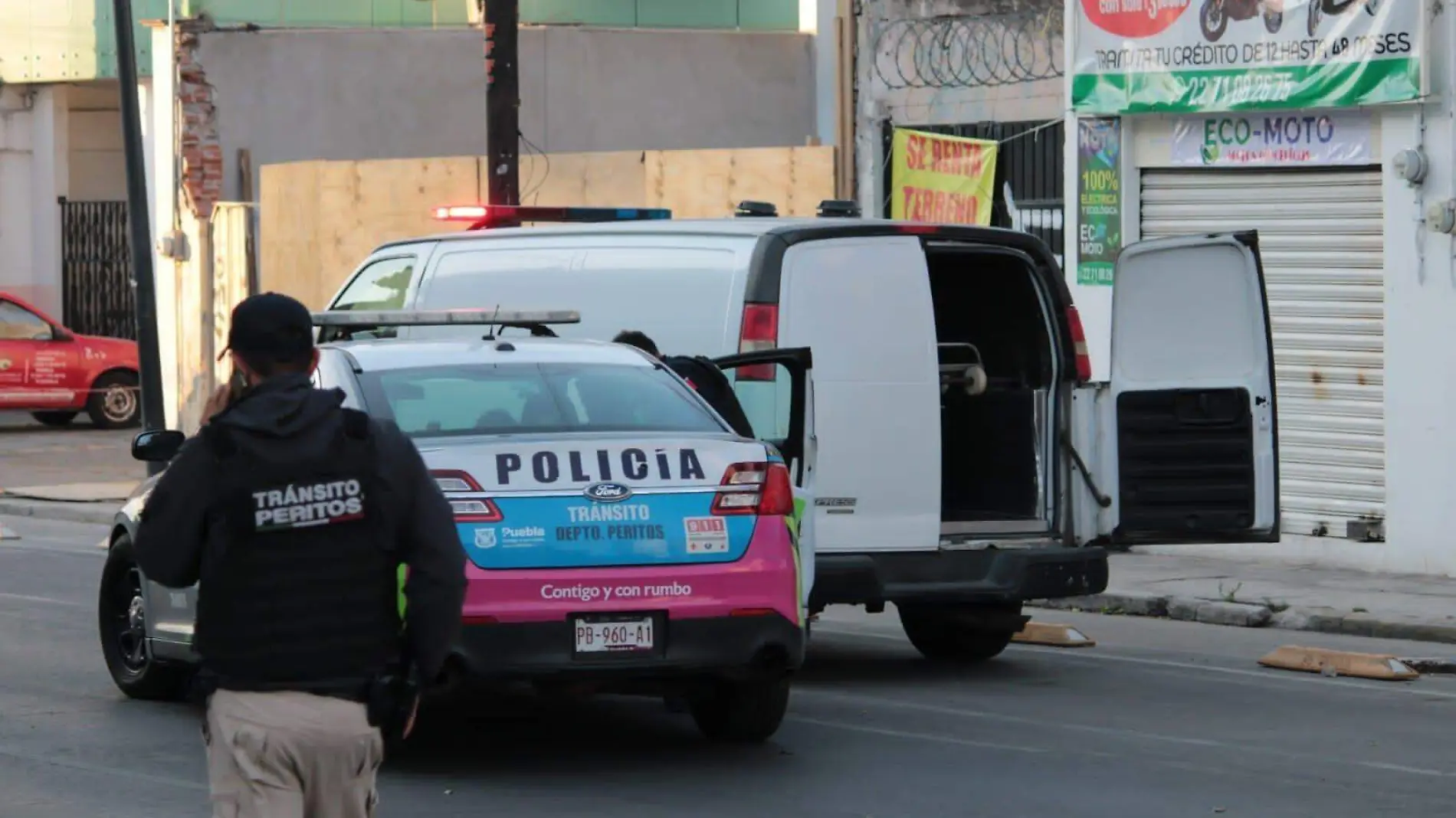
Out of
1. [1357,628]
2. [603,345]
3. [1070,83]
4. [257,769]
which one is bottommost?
[1357,628]

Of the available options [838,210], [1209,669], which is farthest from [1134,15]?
[1209,669]

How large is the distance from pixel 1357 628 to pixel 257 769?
10.1 metres

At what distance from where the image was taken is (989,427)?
1238 cm

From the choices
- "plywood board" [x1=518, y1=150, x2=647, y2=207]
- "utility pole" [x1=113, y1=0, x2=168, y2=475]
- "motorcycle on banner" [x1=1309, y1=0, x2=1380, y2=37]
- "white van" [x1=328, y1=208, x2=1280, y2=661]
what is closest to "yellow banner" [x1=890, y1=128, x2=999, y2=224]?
"plywood board" [x1=518, y1=150, x2=647, y2=207]

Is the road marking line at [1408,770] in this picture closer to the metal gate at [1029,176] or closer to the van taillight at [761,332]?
the van taillight at [761,332]

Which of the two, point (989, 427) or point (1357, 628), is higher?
point (989, 427)

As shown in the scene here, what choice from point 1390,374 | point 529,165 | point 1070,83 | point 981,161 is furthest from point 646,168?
point 1390,374

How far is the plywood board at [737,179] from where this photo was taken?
22250 millimetres

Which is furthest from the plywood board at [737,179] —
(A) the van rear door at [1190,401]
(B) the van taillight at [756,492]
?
(B) the van taillight at [756,492]

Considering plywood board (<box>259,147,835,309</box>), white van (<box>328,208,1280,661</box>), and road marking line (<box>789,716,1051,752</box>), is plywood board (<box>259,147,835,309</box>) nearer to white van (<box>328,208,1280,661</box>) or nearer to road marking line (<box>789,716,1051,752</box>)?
white van (<box>328,208,1280,661</box>)

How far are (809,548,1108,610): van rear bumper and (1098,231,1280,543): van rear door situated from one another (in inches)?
25.4

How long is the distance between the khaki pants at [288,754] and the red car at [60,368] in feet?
81.7

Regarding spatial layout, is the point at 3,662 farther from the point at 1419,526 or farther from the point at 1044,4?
the point at 1044,4

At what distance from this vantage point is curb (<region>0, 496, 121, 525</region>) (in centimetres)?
2134
